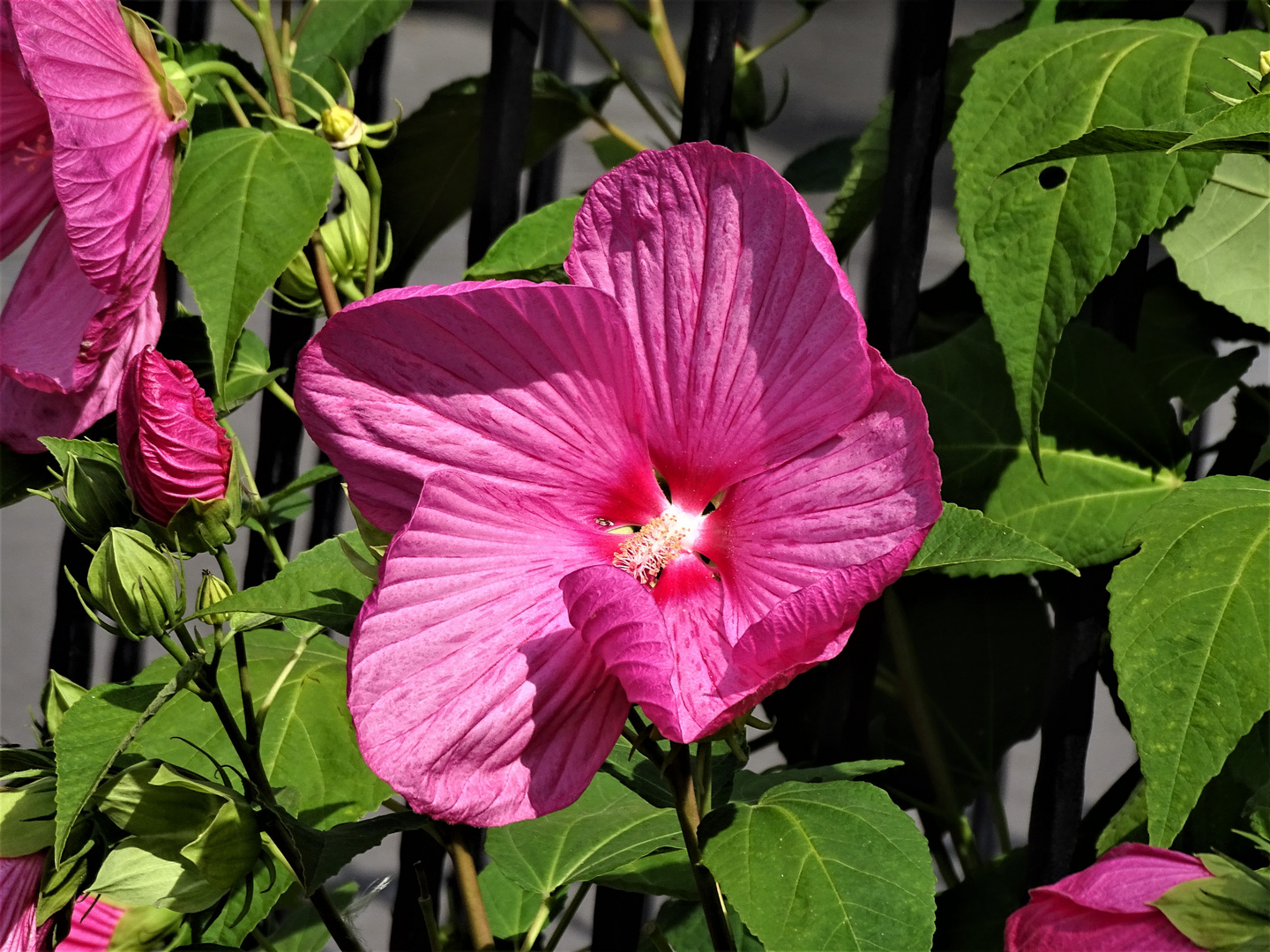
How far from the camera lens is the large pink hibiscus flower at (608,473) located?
328 mm

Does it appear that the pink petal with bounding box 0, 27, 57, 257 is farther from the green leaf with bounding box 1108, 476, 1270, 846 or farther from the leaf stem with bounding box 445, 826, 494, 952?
the green leaf with bounding box 1108, 476, 1270, 846

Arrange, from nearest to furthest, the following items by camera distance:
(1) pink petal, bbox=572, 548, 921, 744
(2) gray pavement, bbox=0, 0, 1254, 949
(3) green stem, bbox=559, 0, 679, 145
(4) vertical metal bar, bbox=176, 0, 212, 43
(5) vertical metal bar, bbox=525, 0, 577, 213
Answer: (1) pink petal, bbox=572, 548, 921, 744
(3) green stem, bbox=559, 0, 679, 145
(4) vertical metal bar, bbox=176, 0, 212, 43
(5) vertical metal bar, bbox=525, 0, 577, 213
(2) gray pavement, bbox=0, 0, 1254, 949

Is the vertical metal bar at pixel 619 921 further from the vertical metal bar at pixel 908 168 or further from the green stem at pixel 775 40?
the green stem at pixel 775 40

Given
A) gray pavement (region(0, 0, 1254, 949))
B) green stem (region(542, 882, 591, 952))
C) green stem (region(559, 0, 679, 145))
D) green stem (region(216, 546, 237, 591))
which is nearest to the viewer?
green stem (region(216, 546, 237, 591))

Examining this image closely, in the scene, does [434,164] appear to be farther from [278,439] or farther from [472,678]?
[472,678]

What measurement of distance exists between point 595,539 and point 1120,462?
0.91 feet

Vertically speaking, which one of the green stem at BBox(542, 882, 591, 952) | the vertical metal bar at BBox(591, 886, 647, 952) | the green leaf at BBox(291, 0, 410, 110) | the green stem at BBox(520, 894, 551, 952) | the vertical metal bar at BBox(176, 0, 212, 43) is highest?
the green leaf at BBox(291, 0, 410, 110)

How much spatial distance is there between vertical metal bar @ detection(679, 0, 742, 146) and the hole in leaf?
16 centimetres

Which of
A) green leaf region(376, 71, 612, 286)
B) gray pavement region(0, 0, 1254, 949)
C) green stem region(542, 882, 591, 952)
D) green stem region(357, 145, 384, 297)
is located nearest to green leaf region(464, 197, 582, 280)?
green stem region(357, 145, 384, 297)

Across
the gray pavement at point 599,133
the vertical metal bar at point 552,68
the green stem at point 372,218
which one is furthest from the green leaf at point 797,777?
the gray pavement at point 599,133

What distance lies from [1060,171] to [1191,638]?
17cm

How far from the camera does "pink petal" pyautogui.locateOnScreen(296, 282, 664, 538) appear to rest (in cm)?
35

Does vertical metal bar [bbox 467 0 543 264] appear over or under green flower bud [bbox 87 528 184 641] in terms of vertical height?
over

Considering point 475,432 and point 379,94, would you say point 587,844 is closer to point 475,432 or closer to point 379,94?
point 475,432
